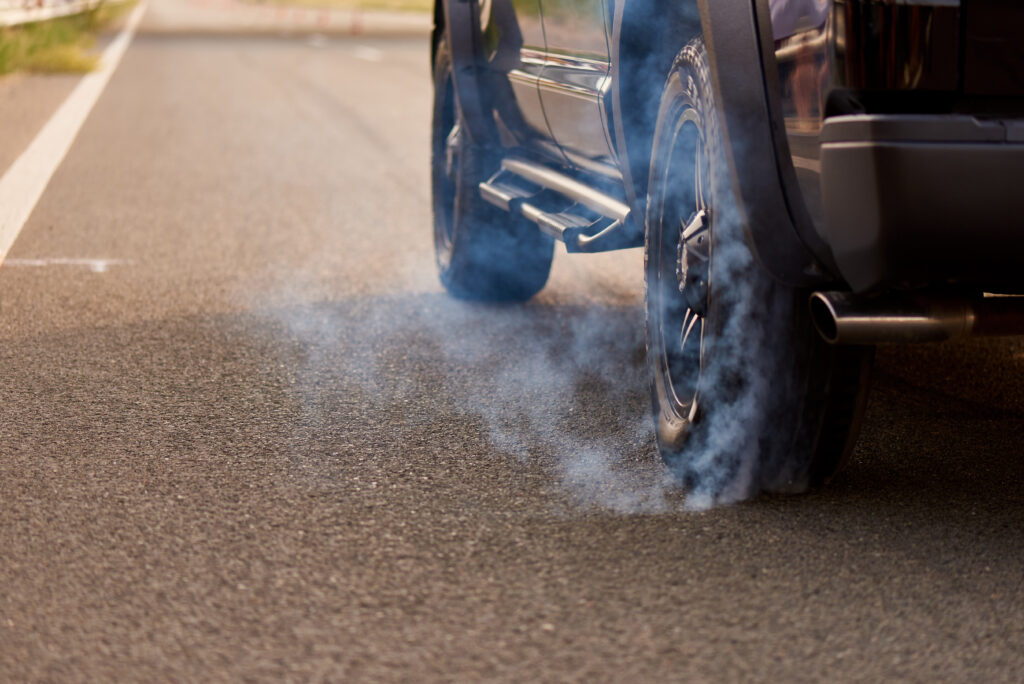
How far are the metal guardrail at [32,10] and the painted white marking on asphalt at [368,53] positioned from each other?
4579 mm

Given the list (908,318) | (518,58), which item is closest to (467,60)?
(518,58)

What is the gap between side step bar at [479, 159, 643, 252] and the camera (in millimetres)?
3895

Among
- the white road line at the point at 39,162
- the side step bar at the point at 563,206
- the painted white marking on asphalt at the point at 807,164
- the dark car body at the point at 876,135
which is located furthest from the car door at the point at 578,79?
the white road line at the point at 39,162

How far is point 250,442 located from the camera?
12.1 feet

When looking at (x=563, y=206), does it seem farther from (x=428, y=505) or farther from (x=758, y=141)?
(x=758, y=141)

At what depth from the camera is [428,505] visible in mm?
3205

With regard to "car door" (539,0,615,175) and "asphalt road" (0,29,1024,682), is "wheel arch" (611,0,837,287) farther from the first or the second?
"car door" (539,0,615,175)

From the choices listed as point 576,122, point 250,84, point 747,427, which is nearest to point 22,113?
point 250,84

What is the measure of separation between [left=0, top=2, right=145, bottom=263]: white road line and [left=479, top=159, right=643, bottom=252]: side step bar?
103 inches

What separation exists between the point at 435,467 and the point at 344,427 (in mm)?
439

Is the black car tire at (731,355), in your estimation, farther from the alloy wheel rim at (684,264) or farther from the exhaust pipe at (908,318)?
the exhaust pipe at (908,318)

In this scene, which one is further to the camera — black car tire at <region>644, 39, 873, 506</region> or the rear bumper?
black car tire at <region>644, 39, 873, 506</region>

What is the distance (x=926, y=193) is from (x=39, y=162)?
26.1ft

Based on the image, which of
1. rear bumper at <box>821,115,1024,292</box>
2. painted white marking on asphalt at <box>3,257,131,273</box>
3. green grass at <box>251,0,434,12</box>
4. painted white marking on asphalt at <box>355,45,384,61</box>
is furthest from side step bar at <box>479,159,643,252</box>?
green grass at <box>251,0,434,12</box>
